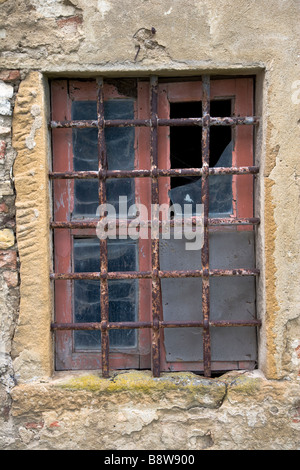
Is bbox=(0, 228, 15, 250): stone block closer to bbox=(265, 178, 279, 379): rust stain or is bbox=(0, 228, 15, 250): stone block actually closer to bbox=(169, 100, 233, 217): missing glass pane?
bbox=(169, 100, 233, 217): missing glass pane

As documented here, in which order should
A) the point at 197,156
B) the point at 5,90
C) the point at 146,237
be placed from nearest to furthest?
the point at 5,90
the point at 146,237
the point at 197,156

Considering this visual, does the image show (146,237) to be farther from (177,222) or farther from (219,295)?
(219,295)

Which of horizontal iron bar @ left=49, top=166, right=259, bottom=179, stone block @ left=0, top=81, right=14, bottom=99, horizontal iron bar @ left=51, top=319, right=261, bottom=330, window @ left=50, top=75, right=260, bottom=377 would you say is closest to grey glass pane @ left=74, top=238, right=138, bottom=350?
window @ left=50, top=75, right=260, bottom=377

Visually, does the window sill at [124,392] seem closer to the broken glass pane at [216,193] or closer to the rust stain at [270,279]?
the rust stain at [270,279]

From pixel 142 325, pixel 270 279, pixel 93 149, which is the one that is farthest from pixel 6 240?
pixel 270 279

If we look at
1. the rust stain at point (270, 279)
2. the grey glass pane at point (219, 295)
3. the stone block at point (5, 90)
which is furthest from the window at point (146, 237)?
the stone block at point (5, 90)

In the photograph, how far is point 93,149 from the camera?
6.81 ft

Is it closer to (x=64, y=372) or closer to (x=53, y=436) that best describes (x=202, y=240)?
(x=64, y=372)

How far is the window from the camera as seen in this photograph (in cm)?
202

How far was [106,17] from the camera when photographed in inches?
73.3

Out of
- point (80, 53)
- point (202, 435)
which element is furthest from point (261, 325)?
point (80, 53)

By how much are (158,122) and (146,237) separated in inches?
22.4

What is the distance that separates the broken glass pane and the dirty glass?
0.84 feet

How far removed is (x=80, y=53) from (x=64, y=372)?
155 centimetres
